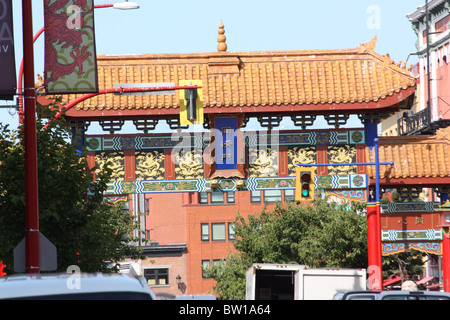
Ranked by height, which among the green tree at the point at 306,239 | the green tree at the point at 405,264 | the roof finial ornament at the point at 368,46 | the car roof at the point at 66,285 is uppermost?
the roof finial ornament at the point at 368,46

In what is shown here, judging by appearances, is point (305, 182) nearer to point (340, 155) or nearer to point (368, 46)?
point (340, 155)

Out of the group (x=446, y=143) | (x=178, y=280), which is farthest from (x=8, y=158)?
(x=178, y=280)

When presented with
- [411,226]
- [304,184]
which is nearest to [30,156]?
[304,184]

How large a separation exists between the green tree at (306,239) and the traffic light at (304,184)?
47.7ft

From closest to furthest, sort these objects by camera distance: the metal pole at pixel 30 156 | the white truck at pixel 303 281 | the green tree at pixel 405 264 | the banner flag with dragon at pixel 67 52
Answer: the metal pole at pixel 30 156, the banner flag with dragon at pixel 67 52, the white truck at pixel 303 281, the green tree at pixel 405 264

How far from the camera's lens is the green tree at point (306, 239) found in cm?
4644

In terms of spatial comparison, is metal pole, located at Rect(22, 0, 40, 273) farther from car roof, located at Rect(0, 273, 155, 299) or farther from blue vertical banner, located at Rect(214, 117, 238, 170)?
blue vertical banner, located at Rect(214, 117, 238, 170)

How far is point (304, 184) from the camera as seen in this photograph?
28297 millimetres

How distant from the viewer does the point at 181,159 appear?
97.0ft

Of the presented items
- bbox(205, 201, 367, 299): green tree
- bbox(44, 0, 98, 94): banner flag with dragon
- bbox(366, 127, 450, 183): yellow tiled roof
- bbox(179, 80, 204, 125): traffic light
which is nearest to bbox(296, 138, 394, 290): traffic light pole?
bbox(366, 127, 450, 183): yellow tiled roof

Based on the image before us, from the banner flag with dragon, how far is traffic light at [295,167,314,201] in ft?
40.9

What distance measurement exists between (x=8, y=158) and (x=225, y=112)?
11.5 metres

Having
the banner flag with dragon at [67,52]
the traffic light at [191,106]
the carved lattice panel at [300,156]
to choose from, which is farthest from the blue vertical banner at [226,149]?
the banner flag with dragon at [67,52]

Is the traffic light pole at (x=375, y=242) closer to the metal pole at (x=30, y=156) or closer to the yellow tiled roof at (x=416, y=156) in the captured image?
the yellow tiled roof at (x=416, y=156)
